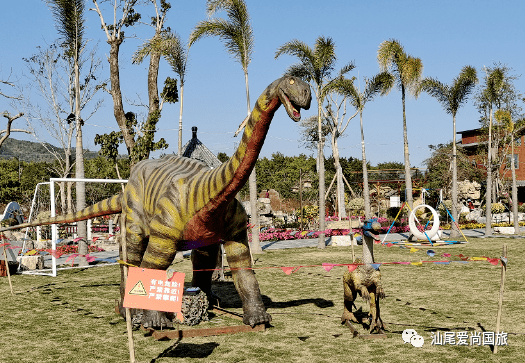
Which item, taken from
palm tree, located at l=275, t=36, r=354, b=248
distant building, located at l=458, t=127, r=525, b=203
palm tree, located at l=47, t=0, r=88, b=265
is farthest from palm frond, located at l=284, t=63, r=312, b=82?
distant building, located at l=458, t=127, r=525, b=203

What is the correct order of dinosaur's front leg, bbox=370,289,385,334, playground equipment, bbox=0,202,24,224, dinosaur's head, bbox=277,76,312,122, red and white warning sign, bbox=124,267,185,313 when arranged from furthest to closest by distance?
playground equipment, bbox=0,202,24,224
dinosaur's front leg, bbox=370,289,385,334
red and white warning sign, bbox=124,267,185,313
dinosaur's head, bbox=277,76,312,122

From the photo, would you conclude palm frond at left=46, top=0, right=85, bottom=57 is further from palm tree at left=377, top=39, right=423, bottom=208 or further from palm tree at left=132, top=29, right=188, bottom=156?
palm tree at left=377, top=39, right=423, bottom=208

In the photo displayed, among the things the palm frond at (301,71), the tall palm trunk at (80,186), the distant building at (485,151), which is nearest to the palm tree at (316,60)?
the palm frond at (301,71)

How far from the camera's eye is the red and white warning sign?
18.5 feet

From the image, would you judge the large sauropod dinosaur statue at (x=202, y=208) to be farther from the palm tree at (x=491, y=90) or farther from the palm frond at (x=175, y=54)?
the palm tree at (x=491, y=90)

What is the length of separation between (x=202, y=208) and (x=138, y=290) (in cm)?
137

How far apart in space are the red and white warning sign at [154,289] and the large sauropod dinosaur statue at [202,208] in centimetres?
110

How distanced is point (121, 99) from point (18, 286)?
36.3ft

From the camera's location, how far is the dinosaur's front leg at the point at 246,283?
23.7ft

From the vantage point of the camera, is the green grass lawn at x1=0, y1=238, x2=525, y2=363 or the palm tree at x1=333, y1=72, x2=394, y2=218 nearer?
the green grass lawn at x1=0, y1=238, x2=525, y2=363

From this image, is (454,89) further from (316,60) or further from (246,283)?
(246,283)

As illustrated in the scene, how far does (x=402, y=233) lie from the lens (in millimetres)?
26125

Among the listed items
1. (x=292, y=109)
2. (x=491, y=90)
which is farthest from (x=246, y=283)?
(x=491, y=90)

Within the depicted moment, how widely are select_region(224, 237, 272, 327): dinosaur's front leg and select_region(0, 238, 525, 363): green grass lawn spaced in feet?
0.83
